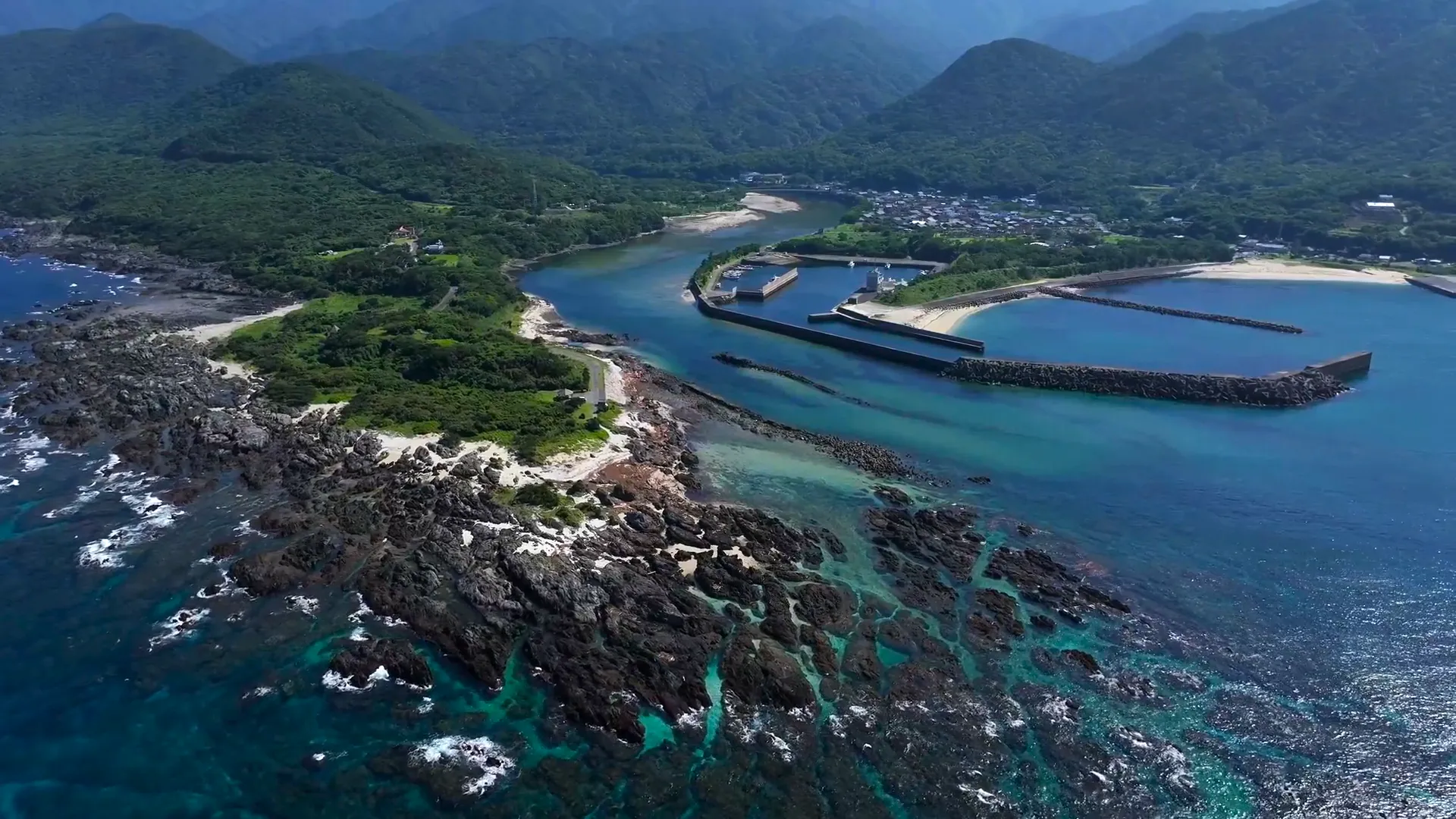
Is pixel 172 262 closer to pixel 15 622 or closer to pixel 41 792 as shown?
pixel 15 622

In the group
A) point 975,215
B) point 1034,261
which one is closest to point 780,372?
point 1034,261

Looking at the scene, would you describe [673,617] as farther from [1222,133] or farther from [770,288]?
[1222,133]

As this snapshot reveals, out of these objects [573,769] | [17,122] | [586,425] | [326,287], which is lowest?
[573,769]

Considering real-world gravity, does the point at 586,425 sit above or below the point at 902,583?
above

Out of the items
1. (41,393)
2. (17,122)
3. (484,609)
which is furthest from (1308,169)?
(17,122)

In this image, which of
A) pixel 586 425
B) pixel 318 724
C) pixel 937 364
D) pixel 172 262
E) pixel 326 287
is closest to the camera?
pixel 318 724

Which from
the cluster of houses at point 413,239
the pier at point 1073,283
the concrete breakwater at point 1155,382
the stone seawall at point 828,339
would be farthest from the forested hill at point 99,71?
the concrete breakwater at point 1155,382

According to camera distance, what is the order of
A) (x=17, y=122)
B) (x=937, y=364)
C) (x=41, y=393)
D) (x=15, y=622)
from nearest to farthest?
(x=15, y=622), (x=41, y=393), (x=937, y=364), (x=17, y=122)

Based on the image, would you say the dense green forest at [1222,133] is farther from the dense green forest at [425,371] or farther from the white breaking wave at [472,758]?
the white breaking wave at [472,758]
